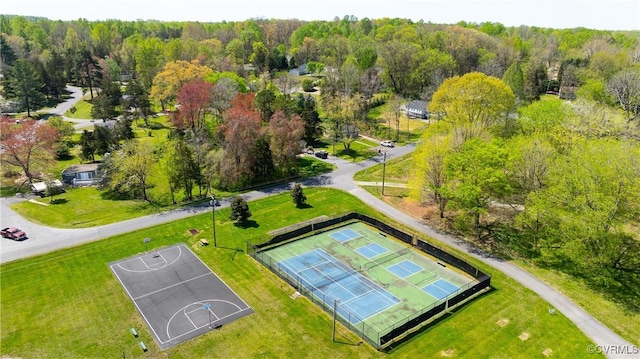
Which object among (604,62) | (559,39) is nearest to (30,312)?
(604,62)

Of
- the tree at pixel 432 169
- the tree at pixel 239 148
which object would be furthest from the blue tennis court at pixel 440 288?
the tree at pixel 239 148

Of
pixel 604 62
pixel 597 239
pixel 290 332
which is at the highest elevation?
pixel 604 62

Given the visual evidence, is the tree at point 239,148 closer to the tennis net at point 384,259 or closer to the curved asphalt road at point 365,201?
the curved asphalt road at point 365,201

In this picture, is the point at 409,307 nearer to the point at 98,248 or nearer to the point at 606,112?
the point at 98,248

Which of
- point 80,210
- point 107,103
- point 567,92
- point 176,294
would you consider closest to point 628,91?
point 567,92

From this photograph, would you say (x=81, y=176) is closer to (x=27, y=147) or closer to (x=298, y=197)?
(x=27, y=147)

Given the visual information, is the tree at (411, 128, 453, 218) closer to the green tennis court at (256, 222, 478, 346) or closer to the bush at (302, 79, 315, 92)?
the green tennis court at (256, 222, 478, 346)

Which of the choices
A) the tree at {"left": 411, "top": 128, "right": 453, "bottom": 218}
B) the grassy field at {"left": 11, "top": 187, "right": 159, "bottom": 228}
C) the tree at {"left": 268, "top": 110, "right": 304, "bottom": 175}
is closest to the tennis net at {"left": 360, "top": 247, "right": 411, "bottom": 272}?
the tree at {"left": 411, "top": 128, "right": 453, "bottom": 218}
